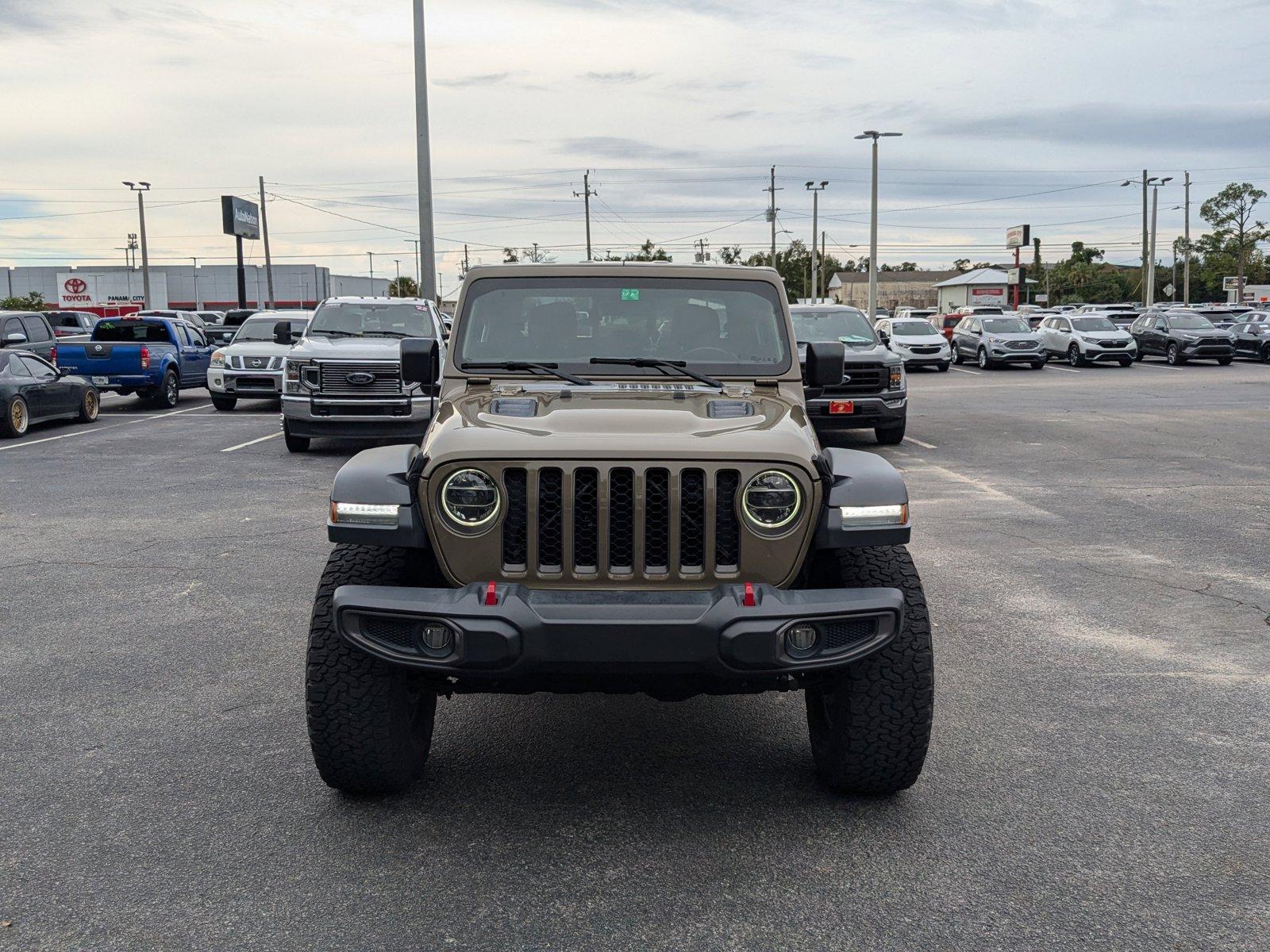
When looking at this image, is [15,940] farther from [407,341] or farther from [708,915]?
[407,341]

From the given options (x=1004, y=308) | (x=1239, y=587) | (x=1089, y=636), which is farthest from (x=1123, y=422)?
(x=1004, y=308)

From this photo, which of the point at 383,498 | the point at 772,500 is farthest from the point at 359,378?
the point at 772,500

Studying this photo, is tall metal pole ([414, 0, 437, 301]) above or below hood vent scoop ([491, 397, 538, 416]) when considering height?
above

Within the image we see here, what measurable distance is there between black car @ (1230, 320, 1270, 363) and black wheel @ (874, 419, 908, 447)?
926 inches

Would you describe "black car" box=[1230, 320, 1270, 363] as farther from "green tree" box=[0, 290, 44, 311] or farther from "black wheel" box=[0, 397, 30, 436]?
"green tree" box=[0, 290, 44, 311]

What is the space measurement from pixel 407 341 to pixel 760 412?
175 centimetres

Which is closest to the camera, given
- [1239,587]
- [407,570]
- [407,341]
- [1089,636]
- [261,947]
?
[261,947]

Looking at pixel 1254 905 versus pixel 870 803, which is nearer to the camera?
pixel 1254 905

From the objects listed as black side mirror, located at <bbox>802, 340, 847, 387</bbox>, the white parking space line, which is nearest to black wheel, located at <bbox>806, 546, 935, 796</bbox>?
black side mirror, located at <bbox>802, 340, 847, 387</bbox>

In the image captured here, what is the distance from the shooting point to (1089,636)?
640cm

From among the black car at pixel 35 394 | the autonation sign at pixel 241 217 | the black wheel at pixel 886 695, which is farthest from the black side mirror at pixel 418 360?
the autonation sign at pixel 241 217

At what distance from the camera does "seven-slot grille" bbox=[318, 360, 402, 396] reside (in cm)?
1445

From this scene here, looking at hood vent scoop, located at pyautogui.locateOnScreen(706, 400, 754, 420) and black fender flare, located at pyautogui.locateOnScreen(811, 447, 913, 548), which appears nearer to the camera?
black fender flare, located at pyautogui.locateOnScreen(811, 447, 913, 548)

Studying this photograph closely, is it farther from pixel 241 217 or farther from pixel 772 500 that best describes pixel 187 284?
pixel 772 500
